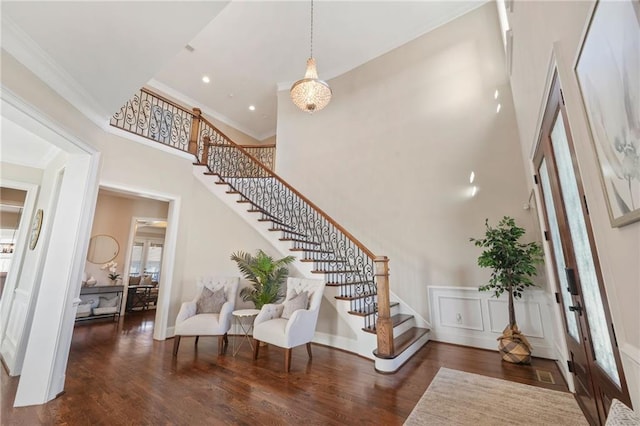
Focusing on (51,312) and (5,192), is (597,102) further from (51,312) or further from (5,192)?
(5,192)

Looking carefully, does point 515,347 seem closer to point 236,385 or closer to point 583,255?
point 583,255

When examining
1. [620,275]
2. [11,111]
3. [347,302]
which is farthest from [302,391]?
[11,111]

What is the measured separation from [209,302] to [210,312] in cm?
14

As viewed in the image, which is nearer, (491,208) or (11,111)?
(11,111)

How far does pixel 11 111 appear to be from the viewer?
77.0 inches

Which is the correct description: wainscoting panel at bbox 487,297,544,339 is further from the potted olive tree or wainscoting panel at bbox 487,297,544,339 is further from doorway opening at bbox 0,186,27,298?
doorway opening at bbox 0,186,27,298

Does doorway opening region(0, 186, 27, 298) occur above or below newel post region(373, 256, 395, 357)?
above

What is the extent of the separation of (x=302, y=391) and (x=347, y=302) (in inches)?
52.6

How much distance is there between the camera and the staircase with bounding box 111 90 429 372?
321 centimetres

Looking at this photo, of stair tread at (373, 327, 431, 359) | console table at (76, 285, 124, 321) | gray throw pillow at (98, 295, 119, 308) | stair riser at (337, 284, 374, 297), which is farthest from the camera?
gray throw pillow at (98, 295, 119, 308)

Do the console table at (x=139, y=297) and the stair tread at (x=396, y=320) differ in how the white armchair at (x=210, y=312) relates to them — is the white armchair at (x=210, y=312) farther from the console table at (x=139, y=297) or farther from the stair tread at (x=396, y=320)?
the console table at (x=139, y=297)

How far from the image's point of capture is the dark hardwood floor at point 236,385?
207 centimetres

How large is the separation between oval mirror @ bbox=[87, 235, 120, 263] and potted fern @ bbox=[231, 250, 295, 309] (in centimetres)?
385

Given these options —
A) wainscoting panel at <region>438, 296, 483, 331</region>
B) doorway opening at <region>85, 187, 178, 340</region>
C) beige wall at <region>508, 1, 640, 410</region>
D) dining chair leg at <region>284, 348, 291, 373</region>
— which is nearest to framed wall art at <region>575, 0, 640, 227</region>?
beige wall at <region>508, 1, 640, 410</region>
